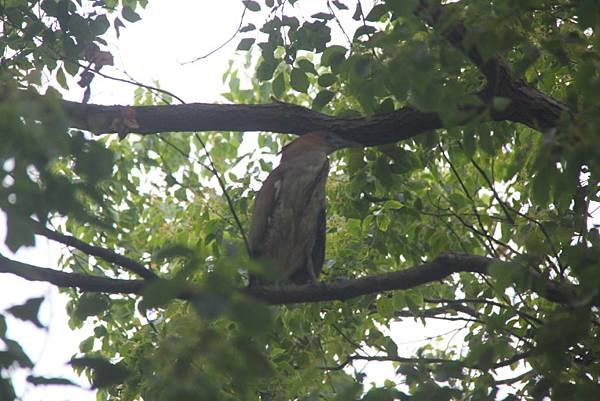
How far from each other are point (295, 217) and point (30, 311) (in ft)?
11.1

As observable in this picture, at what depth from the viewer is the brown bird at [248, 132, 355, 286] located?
18.5 feet

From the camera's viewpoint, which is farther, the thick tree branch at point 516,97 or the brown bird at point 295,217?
the brown bird at point 295,217

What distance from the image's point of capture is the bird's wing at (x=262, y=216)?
5648 millimetres

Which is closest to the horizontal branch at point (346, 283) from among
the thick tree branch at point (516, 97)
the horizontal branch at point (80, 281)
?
the horizontal branch at point (80, 281)

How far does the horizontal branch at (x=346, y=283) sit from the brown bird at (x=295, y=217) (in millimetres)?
1167

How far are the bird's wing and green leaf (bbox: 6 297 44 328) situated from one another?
3289mm

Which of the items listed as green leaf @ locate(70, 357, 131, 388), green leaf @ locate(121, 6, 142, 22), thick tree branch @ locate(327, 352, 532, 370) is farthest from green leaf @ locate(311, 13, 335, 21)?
green leaf @ locate(70, 357, 131, 388)

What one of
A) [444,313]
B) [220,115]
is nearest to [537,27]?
[220,115]

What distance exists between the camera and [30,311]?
2346 mm

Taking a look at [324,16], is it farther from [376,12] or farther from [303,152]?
[303,152]

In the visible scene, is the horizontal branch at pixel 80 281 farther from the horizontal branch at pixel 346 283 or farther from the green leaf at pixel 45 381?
the green leaf at pixel 45 381

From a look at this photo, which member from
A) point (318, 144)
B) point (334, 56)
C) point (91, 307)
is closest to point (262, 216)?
point (318, 144)

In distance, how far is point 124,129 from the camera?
449 centimetres

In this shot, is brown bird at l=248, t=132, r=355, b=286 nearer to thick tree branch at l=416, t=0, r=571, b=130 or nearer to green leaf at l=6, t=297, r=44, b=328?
thick tree branch at l=416, t=0, r=571, b=130
